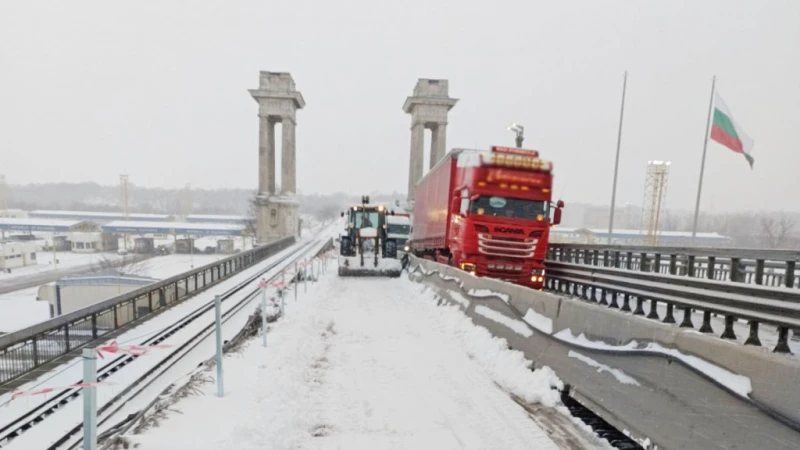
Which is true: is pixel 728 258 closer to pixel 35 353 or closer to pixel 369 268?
pixel 369 268

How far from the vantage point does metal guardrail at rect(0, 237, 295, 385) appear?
6.74 metres

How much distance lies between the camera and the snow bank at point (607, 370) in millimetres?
3779

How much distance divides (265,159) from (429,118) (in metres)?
20.8

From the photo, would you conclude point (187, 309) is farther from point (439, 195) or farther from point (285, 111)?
point (285, 111)

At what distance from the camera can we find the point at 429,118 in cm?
4878

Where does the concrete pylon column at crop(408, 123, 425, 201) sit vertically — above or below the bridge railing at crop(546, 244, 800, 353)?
above

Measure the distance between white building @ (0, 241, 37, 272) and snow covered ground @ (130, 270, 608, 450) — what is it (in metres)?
61.7

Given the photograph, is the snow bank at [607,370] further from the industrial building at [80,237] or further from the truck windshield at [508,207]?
the industrial building at [80,237]

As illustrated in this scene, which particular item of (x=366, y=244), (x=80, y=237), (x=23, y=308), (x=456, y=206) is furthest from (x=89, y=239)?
(x=456, y=206)

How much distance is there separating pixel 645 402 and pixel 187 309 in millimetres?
13208

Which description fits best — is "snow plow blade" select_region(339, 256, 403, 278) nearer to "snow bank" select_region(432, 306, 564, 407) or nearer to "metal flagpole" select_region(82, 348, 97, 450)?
"snow bank" select_region(432, 306, 564, 407)

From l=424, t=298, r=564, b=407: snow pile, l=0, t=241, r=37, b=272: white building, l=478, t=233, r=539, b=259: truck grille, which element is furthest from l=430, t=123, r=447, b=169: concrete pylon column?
l=0, t=241, r=37, b=272: white building

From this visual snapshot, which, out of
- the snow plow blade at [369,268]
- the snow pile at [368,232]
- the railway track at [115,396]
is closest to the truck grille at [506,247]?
the railway track at [115,396]

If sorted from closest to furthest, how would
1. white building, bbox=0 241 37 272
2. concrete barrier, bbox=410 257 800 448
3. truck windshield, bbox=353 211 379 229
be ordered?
concrete barrier, bbox=410 257 800 448 → truck windshield, bbox=353 211 379 229 → white building, bbox=0 241 37 272
